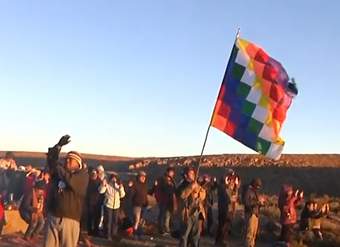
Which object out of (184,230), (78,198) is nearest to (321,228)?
(184,230)

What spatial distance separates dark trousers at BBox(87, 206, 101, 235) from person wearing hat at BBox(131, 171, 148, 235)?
88cm

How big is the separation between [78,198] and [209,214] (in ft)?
30.7

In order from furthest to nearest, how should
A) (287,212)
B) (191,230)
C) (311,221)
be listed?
(311,221), (287,212), (191,230)

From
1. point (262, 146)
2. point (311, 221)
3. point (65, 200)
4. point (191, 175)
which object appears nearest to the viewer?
point (65, 200)

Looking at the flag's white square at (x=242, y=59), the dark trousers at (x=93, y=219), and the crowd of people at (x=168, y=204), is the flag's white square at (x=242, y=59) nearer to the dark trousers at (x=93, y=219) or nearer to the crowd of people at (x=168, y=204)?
the crowd of people at (x=168, y=204)

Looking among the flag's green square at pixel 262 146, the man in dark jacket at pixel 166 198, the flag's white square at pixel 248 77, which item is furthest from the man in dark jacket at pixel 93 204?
the flag's white square at pixel 248 77

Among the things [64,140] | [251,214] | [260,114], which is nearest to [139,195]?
[251,214]

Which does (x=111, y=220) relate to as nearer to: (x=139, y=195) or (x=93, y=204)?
(x=93, y=204)

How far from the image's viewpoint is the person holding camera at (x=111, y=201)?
15.5 metres

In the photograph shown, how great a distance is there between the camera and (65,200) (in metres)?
8.37

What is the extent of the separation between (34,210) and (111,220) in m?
2.15

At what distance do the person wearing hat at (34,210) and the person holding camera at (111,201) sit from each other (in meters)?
1.70

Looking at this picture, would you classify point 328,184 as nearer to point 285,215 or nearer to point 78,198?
point 285,215

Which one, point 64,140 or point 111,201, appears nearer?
point 64,140
